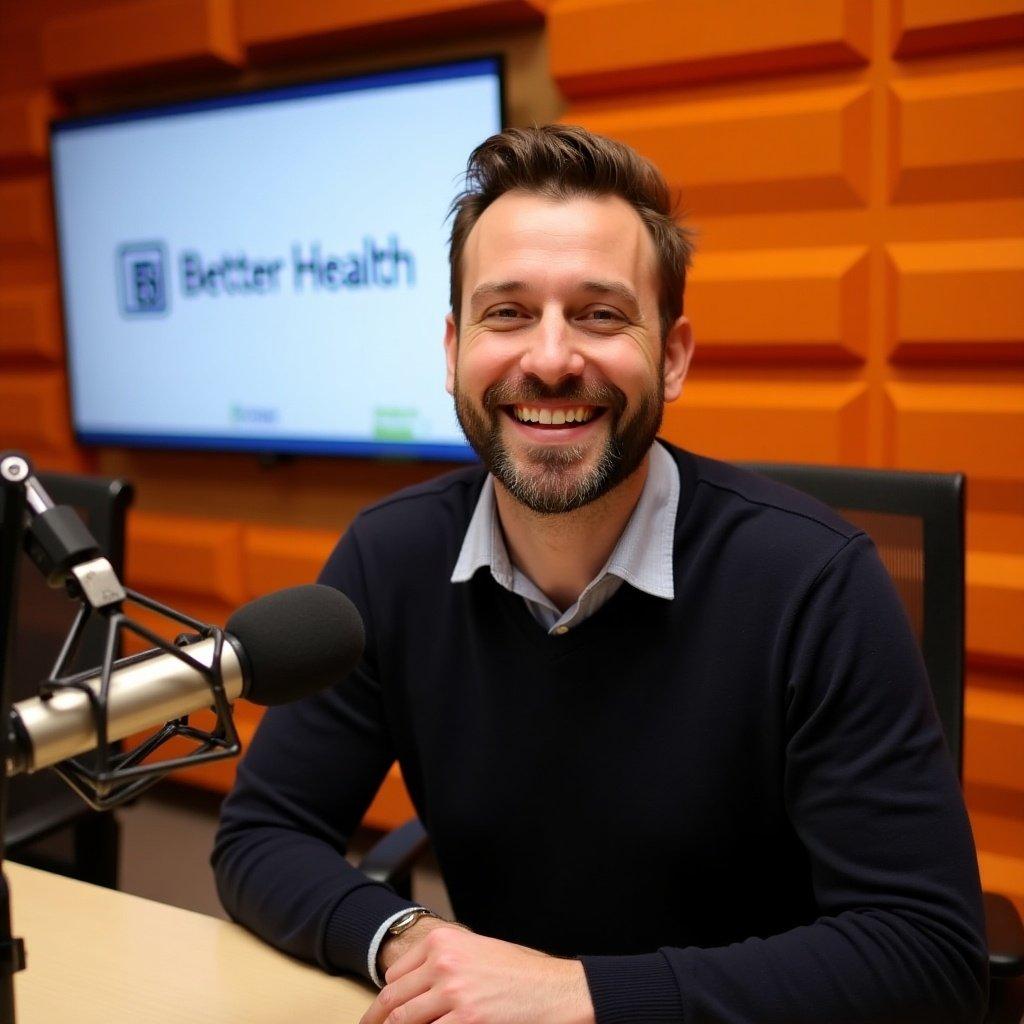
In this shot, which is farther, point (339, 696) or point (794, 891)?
point (339, 696)

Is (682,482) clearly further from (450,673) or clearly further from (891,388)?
(891,388)

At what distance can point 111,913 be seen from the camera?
3.29ft

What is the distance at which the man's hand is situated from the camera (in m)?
0.81

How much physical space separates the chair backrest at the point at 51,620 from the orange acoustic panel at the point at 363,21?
1.28 m

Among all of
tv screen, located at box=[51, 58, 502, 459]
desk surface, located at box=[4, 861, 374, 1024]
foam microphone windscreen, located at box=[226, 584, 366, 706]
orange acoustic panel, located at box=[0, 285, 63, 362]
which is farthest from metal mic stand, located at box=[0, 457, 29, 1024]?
orange acoustic panel, located at box=[0, 285, 63, 362]

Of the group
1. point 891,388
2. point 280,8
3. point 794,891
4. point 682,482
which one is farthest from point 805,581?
point 280,8

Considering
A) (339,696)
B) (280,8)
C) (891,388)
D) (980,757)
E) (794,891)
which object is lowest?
(980,757)

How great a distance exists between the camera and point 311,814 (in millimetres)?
1142

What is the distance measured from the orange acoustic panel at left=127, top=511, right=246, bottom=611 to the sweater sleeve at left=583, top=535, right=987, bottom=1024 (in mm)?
1939

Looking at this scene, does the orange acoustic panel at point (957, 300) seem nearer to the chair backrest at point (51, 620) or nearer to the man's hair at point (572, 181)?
the man's hair at point (572, 181)

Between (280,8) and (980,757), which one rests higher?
(280,8)

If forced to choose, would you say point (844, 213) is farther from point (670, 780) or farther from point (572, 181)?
point (670, 780)

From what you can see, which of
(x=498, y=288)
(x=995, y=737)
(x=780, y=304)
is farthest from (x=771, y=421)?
(x=498, y=288)

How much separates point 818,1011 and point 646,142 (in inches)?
62.9
